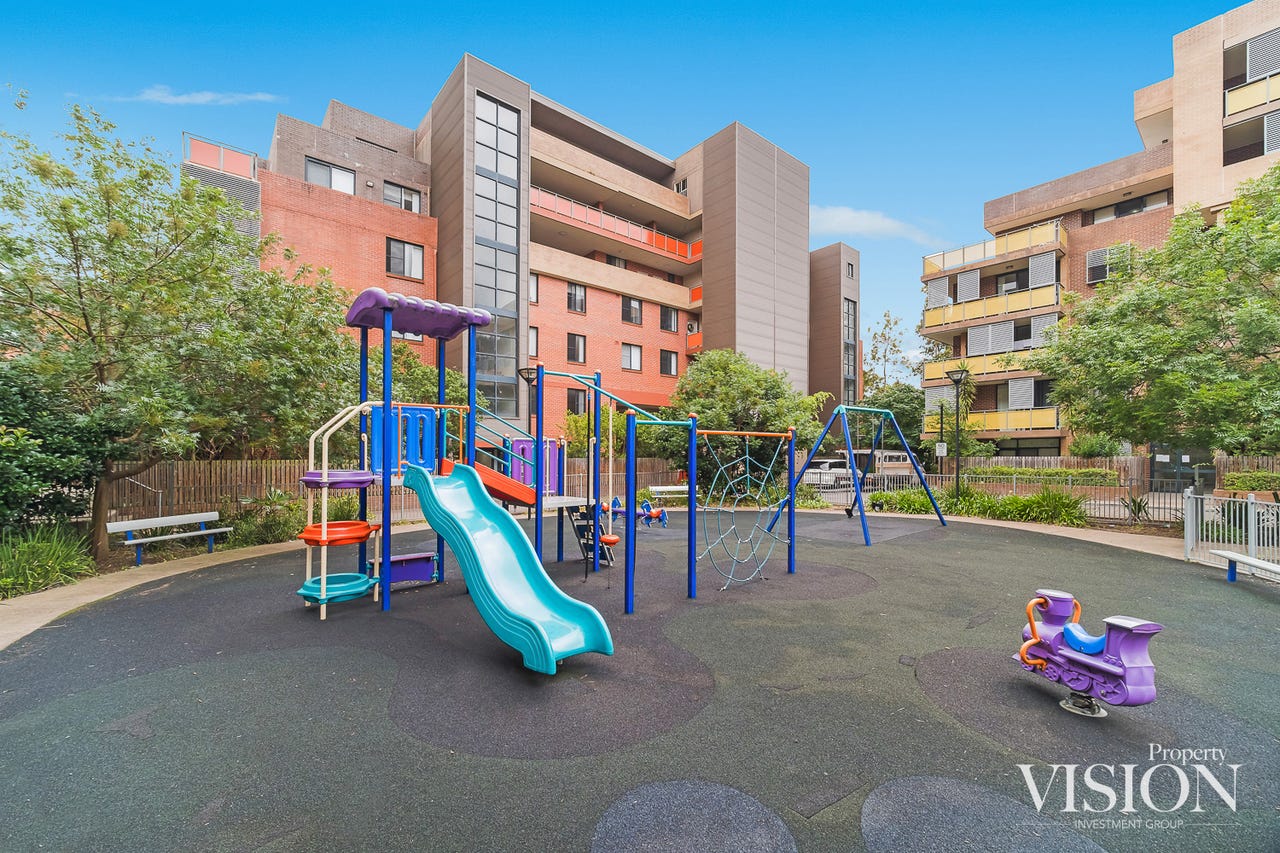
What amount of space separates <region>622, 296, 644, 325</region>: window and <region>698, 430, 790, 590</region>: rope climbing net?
37.9 ft

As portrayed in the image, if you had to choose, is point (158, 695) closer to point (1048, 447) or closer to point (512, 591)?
point (512, 591)

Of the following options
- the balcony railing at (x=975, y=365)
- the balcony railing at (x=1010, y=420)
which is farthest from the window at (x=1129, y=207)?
the balcony railing at (x=1010, y=420)

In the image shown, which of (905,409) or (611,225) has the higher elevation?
(611,225)

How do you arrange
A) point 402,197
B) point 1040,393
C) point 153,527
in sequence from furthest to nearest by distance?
1. point 1040,393
2. point 402,197
3. point 153,527

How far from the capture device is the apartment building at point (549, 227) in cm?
2102

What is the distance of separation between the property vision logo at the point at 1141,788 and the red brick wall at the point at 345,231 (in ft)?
70.6

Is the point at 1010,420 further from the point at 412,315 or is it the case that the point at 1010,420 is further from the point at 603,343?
the point at 412,315

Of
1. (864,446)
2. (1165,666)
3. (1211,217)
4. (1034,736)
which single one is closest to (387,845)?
(1034,736)

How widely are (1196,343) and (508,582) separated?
1450 cm

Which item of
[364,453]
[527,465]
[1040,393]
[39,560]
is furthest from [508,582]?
[1040,393]

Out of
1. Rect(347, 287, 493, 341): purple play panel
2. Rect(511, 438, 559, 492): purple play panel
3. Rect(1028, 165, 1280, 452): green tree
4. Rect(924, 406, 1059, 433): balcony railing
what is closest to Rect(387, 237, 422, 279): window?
Rect(511, 438, 559, 492): purple play panel

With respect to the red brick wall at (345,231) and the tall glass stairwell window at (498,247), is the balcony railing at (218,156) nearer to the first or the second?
the red brick wall at (345,231)

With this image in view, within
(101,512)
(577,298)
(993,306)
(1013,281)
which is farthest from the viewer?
(1013,281)

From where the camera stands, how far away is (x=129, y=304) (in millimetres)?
7801
